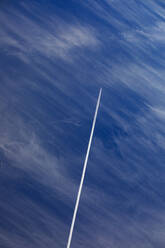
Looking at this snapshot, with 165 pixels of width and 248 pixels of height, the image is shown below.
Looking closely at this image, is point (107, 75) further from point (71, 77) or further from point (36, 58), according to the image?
point (36, 58)

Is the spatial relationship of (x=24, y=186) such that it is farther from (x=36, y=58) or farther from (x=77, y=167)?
(x=36, y=58)

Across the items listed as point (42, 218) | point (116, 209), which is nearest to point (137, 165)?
point (116, 209)

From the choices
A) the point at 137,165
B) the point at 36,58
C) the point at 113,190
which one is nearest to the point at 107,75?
the point at 36,58

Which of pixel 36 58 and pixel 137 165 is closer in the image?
pixel 137 165

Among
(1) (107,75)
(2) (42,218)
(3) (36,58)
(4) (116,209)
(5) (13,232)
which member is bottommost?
(5) (13,232)

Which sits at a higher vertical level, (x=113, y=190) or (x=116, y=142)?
(x=116, y=142)

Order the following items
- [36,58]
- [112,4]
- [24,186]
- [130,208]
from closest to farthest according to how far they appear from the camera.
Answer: [24,186], [130,208], [36,58], [112,4]

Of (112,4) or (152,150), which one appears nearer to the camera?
(152,150)

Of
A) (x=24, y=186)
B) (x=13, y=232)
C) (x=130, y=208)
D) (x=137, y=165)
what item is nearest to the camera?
(x=13, y=232)

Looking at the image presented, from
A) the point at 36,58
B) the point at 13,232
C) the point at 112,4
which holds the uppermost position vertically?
the point at 112,4
